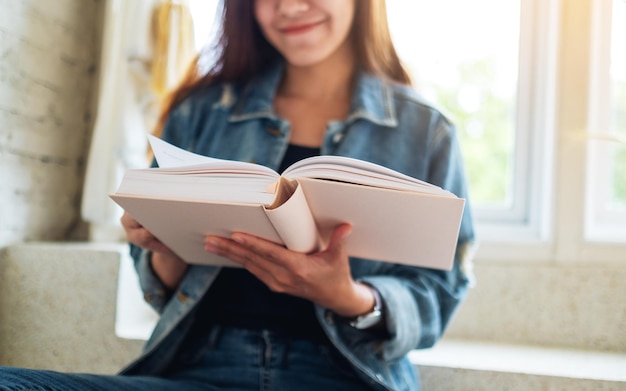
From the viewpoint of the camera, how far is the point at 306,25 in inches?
44.7

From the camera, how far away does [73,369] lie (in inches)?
57.3

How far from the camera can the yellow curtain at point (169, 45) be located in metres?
1.53

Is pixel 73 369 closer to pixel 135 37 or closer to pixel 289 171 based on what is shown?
pixel 135 37

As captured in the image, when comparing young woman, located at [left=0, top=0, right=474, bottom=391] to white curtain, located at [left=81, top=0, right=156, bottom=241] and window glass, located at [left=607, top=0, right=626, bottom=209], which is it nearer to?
white curtain, located at [left=81, top=0, right=156, bottom=241]

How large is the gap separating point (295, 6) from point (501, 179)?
79 cm

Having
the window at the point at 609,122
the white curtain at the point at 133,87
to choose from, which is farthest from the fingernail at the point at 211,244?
the window at the point at 609,122

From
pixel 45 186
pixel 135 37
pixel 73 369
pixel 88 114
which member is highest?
pixel 135 37

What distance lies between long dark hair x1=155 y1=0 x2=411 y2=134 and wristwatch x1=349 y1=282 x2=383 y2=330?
0.46 meters

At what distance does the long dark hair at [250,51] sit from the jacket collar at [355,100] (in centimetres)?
4

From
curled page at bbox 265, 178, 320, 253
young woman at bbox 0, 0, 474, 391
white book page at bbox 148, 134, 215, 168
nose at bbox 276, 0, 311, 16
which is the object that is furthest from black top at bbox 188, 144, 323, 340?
nose at bbox 276, 0, 311, 16

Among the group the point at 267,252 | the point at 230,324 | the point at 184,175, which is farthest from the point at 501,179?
the point at 184,175

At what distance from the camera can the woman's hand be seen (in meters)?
0.81

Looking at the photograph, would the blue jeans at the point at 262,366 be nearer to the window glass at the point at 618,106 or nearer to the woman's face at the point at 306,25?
the woman's face at the point at 306,25

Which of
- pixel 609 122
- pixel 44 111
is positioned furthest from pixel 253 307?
pixel 609 122
